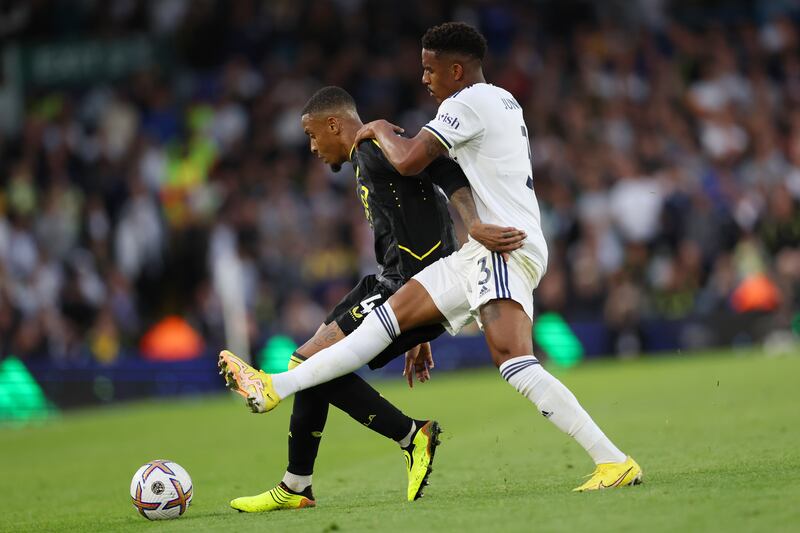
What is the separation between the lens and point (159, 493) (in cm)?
707

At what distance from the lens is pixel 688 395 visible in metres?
12.7

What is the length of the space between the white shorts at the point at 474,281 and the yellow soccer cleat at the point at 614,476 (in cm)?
89

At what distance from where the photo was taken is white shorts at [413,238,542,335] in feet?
→ 21.8

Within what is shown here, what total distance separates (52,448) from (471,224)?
7657mm

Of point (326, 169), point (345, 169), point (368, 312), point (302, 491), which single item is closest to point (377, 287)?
point (368, 312)

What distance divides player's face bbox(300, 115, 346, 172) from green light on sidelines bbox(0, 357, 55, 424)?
11.1m

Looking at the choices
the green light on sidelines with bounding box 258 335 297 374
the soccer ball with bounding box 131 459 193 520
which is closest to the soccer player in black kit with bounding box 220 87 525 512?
the soccer ball with bounding box 131 459 193 520

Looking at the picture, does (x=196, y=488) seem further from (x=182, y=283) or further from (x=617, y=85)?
(x=617, y=85)

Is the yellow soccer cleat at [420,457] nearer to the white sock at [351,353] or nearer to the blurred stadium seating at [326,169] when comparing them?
the white sock at [351,353]

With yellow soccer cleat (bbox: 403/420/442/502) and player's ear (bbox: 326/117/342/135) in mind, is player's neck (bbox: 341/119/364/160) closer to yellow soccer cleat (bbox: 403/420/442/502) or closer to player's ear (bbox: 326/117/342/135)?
player's ear (bbox: 326/117/342/135)

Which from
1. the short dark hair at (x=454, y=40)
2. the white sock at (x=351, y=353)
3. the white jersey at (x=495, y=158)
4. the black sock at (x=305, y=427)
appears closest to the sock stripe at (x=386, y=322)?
the white sock at (x=351, y=353)

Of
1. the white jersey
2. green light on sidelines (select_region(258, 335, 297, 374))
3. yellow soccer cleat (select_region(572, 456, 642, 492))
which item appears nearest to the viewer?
yellow soccer cleat (select_region(572, 456, 642, 492))

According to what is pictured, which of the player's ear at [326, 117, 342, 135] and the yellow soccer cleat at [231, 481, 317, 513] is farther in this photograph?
the player's ear at [326, 117, 342, 135]

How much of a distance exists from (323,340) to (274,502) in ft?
3.15
